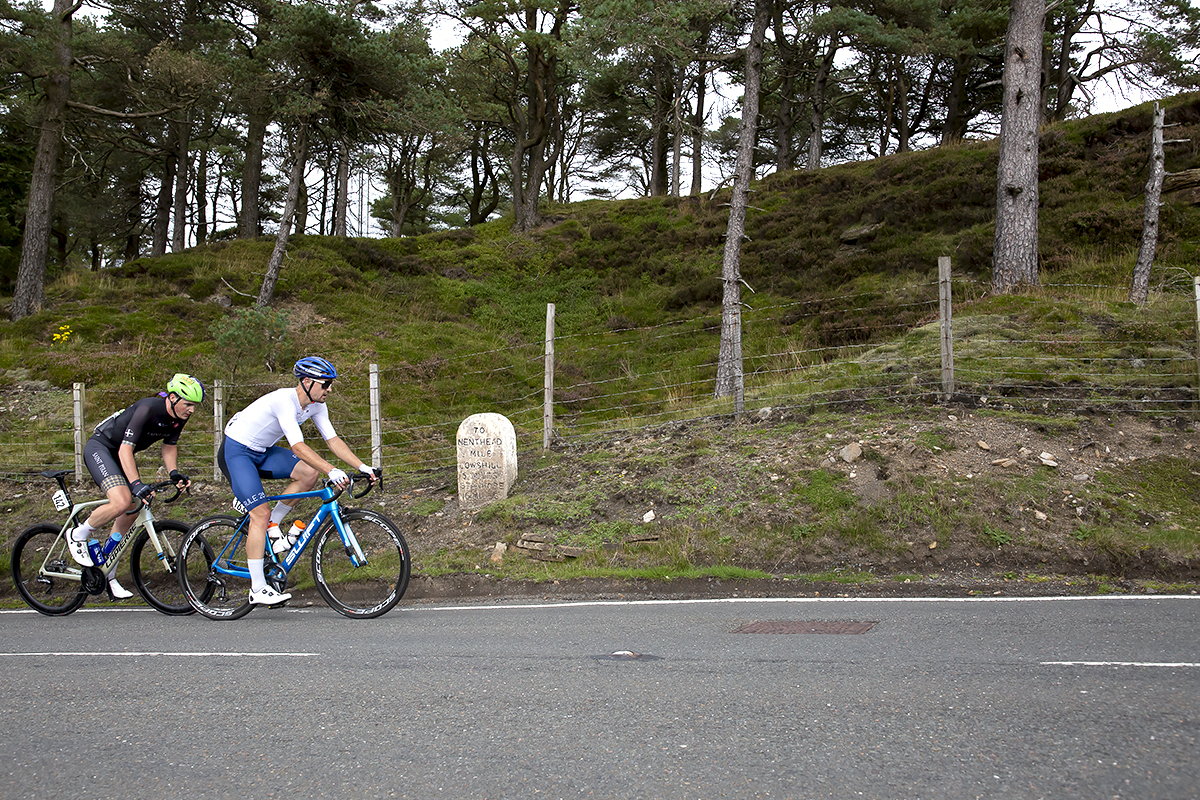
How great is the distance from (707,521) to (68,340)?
57.2 ft

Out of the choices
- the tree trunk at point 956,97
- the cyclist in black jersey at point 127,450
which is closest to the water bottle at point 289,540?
the cyclist in black jersey at point 127,450

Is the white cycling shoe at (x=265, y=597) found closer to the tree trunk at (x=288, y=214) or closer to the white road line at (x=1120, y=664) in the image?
the white road line at (x=1120, y=664)

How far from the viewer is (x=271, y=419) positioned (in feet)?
22.8

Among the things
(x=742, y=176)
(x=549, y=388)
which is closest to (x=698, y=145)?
(x=742, y=176)

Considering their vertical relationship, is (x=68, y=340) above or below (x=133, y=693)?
above

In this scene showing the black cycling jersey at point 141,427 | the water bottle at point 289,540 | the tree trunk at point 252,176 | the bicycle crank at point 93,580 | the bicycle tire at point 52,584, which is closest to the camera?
the water bottle at point 289,540

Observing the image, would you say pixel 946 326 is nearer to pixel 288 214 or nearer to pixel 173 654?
pixel 173 654

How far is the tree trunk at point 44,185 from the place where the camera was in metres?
20.6

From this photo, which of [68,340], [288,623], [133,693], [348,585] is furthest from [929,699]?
[68,340]

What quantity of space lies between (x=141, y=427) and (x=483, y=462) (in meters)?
4.11

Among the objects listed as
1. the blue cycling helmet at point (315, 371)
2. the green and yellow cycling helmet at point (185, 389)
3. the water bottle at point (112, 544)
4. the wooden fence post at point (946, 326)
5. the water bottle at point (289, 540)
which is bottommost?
the water bottle at point (112, 544)

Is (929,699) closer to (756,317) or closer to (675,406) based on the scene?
(675,406)

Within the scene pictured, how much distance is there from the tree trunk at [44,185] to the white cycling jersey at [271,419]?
A: 18.2 m

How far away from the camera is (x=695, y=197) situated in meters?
30.3
